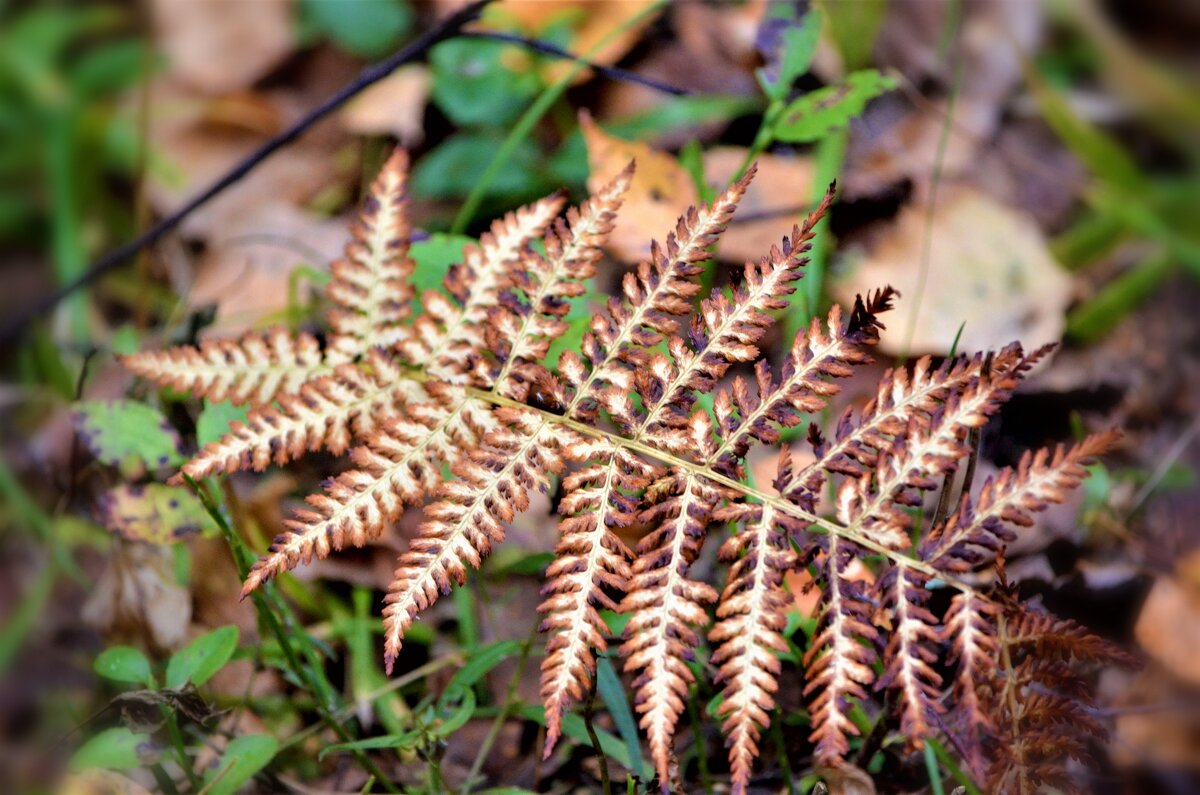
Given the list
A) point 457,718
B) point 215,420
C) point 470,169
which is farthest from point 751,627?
point 470,169

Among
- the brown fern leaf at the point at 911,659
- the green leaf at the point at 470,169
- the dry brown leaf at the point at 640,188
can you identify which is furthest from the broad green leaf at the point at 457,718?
the green leaf at the point at 470,169

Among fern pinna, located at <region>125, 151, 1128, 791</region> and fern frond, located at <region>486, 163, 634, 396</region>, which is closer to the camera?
fern pinna, located at <region>125, 151, 1128, 791</region>

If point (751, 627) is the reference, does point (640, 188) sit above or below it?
above

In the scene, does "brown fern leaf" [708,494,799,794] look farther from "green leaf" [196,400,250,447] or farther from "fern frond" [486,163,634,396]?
"green leaf" [196,400,250,447]

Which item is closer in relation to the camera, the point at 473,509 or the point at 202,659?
the point at 473,509

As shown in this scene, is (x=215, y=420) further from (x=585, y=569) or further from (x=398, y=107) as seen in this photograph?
(x=398, y=107)

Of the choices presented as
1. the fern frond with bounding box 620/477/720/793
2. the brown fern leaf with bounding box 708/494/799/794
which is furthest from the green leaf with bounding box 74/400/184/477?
the brown fern leaf with bounding box 708/494/799/794

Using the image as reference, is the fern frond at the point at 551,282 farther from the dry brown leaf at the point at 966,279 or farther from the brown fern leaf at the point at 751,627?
the dry brown leaf at the point at 966,279
